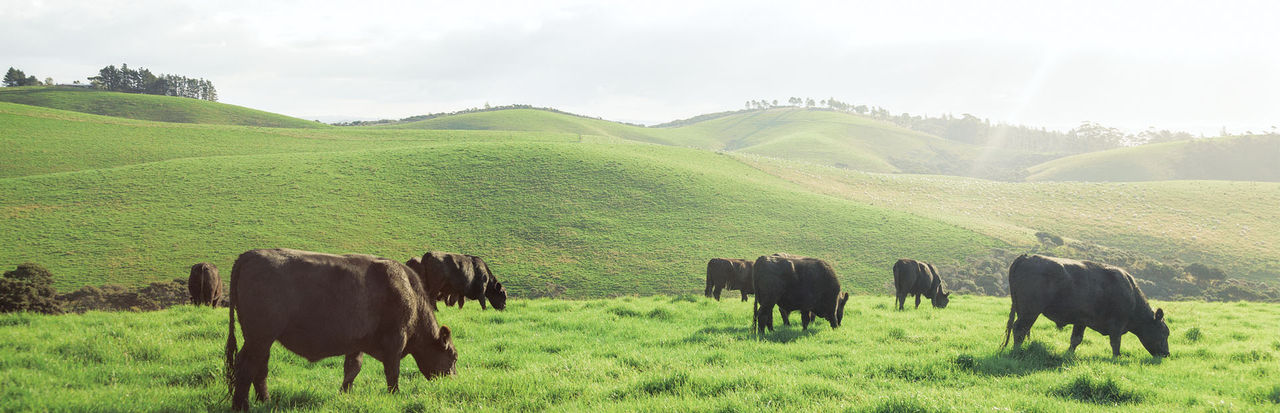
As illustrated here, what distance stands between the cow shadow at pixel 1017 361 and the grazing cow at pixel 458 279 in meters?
11.0

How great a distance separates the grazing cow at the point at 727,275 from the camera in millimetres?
23047

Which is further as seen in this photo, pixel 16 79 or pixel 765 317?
pixel 16 79

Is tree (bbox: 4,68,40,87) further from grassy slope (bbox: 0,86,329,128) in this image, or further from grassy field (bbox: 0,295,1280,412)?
grassy field (bbox: 0,295,1280,412)

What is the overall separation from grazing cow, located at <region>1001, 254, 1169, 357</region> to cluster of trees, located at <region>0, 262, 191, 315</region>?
22574 mm

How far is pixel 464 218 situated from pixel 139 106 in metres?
102

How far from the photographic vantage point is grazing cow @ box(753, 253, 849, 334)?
13148 millimetres

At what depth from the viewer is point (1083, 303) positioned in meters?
11.2

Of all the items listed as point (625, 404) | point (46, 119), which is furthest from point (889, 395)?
point (46, 119)

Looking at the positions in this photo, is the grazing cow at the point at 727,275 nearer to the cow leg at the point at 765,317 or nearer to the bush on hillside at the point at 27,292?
the cow leg at the point at 765,317

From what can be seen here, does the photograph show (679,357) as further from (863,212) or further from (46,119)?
(46,119)

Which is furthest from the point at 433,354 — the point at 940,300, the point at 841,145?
the point at 841,145

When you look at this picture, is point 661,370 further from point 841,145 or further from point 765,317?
point 841,145

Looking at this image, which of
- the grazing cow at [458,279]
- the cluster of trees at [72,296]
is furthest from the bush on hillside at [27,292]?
the grazing cow at [458,279]

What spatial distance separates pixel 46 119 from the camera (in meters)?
61.3
